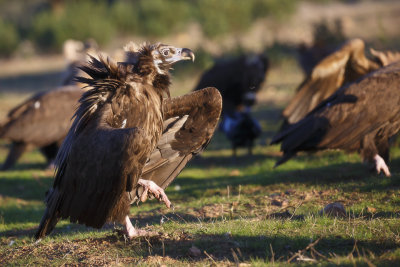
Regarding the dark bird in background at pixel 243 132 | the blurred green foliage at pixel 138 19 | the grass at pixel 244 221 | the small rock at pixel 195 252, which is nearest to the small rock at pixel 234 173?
the grass at pixel 244 221

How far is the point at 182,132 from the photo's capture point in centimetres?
672

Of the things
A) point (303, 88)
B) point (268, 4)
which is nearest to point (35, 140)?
point (303, 88)

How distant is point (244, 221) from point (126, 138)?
69.4 inches

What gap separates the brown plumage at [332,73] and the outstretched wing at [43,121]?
16.0 feet

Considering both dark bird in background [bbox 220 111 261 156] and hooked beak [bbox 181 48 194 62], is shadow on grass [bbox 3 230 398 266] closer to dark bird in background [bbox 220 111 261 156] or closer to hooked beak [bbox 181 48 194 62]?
hooked beak [bbox 181 48 194 62]

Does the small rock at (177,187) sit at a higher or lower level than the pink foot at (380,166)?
lower

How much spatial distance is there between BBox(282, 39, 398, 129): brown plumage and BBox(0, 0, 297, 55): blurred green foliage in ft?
67.9

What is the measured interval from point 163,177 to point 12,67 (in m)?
29.0

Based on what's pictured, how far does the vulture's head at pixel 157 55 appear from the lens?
618 centimetres

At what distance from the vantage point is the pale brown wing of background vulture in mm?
9836

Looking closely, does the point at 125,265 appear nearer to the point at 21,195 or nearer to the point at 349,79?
the point at 21,195

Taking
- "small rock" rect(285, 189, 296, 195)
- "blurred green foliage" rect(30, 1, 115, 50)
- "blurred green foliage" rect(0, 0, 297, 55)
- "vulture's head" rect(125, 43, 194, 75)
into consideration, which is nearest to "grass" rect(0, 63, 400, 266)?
"small rock" rect(285, 189, 296, 195)

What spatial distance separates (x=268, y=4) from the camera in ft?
116

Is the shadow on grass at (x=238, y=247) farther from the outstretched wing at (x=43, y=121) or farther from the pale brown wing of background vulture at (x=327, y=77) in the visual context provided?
the outstretched wing at (x=43, y=121)
